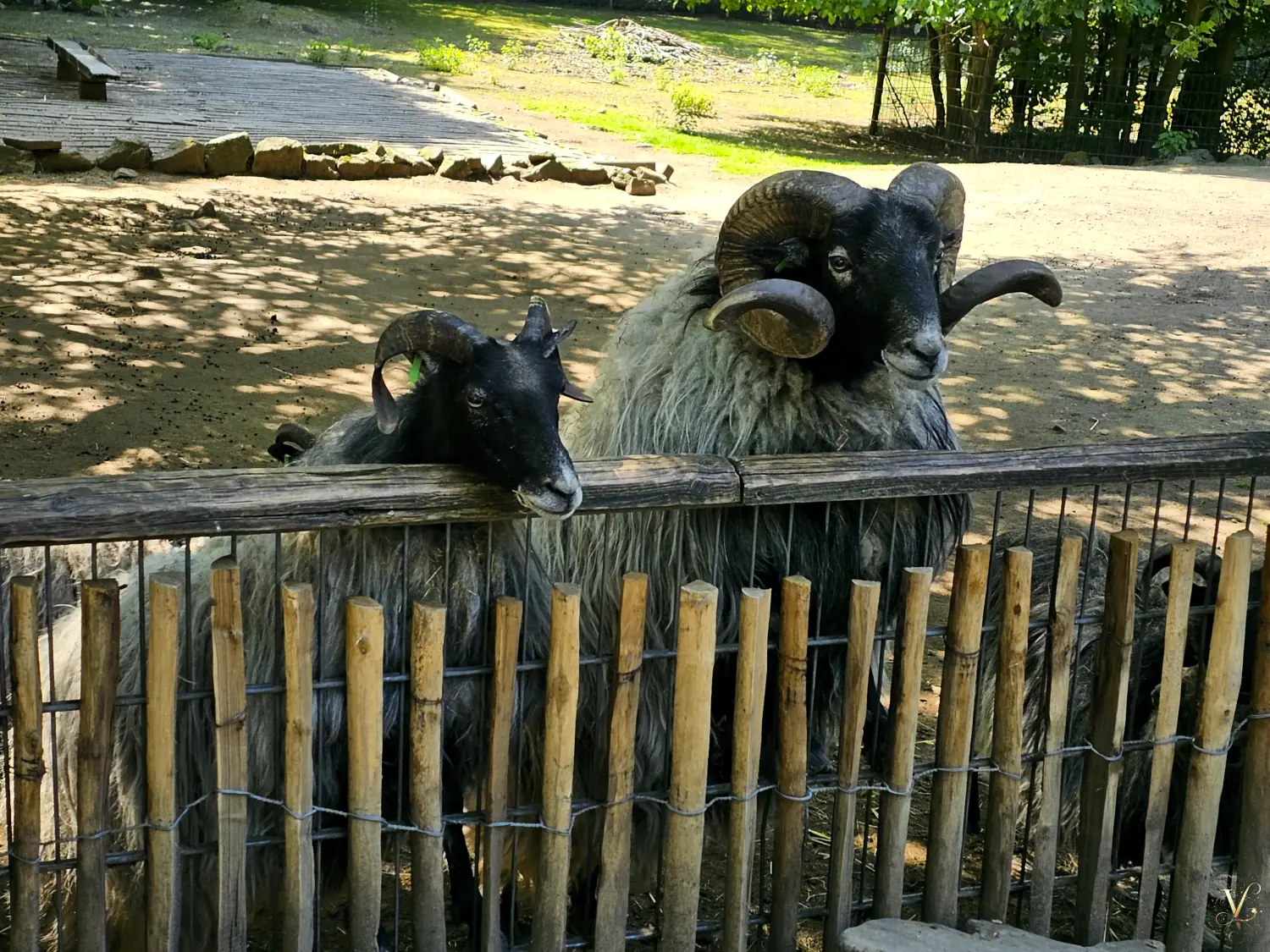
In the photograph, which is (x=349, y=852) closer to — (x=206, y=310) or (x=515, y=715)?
(x=515, y=715)

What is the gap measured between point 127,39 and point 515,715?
26.5 meters

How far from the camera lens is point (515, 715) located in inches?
151

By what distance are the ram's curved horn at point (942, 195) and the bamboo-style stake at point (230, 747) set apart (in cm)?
239

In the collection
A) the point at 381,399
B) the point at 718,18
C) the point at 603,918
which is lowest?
the point at 603,918

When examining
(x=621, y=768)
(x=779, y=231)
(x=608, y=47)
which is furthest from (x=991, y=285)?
(x=608, y=47)

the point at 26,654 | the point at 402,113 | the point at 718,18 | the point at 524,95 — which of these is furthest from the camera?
the point at 718,18

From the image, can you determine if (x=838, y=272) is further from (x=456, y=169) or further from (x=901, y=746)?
(x=456, y=169)

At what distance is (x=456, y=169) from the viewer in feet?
52.0

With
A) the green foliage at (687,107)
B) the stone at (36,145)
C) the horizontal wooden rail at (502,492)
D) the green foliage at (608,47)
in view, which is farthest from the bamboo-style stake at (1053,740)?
the green foliage at (608,47)

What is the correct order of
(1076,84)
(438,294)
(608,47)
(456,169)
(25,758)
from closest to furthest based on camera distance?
(25,758), (438,294), (456,169), (1076,84), (608,47)

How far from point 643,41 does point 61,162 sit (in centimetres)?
2037

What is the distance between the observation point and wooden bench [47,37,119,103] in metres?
18.7

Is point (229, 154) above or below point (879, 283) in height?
above

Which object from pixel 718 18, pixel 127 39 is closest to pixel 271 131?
pixel 127 39
